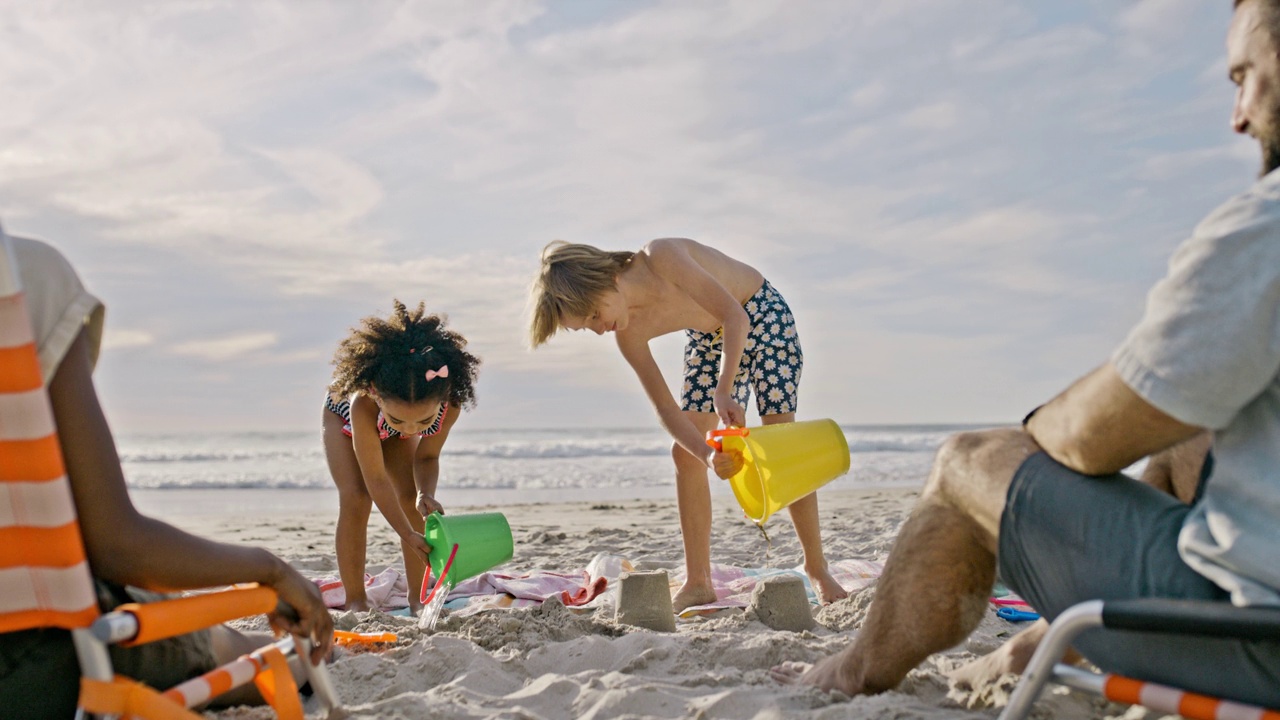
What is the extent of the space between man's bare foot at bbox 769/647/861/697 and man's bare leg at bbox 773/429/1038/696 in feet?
0.52

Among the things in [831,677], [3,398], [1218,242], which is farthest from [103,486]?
[1218,242]

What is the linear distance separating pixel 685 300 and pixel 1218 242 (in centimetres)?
299

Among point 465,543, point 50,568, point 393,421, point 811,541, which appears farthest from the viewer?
point 811,541

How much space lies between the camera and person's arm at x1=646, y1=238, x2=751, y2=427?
3.82m

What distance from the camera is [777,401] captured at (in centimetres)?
427

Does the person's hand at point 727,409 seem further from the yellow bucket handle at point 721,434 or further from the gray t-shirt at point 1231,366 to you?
the gray t-shirt at point 1231,366

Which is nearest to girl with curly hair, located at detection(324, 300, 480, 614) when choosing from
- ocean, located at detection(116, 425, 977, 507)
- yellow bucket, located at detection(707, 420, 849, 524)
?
yellow bucket, located at detection(707, 420, 849, 524)

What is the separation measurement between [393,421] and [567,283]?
0.90m

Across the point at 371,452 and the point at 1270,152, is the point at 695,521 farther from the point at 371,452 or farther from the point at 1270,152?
the point at 1270,152

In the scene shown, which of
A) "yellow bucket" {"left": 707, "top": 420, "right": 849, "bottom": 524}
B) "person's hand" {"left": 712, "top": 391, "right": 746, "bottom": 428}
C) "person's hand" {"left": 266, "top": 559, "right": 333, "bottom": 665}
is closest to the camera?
"person's hand" {"left": 266, "top": 559, "right": 333, "bottom": 665}

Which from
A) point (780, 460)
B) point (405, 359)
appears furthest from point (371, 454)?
point (780, 460)

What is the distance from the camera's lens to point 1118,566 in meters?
1.58

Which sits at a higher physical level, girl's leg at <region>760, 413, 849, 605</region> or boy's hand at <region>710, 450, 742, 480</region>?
boy's hand at <region>710, 450, 742, 480</region>

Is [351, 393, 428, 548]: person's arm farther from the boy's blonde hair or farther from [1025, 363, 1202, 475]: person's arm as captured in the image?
[1025, 363, 1202, 475]: person's arm
